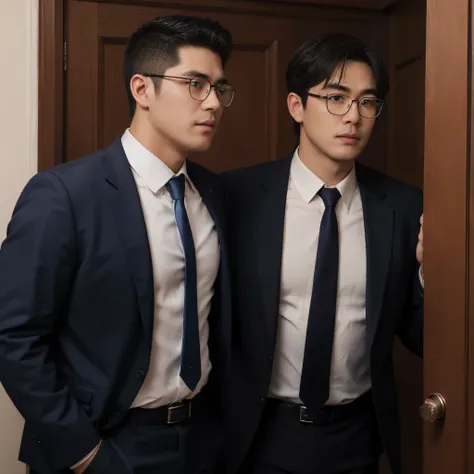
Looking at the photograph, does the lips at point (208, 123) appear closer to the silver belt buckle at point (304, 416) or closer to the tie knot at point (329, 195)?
the tie knot at point (329, 195)

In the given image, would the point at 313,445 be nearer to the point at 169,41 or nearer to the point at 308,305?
the point at 308,305

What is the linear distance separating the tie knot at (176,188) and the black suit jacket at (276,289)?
273 millimetres

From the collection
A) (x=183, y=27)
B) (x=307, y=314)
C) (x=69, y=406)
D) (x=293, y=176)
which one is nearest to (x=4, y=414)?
(x=69, y=406)

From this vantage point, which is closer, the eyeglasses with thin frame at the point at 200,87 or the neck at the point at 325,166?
the eyeglasses with thin frame at the point at 200,87

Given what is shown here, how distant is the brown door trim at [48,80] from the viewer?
2133 millimetres

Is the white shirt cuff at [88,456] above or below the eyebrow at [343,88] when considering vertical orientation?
below

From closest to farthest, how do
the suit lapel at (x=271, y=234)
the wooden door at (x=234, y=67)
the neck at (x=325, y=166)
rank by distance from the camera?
the suit lapel at (x=271, y=234), the neck at (x=325, y=166), the wooden door at (x=234, y=67)

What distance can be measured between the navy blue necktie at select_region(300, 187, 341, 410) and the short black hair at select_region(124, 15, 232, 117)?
1.92ft

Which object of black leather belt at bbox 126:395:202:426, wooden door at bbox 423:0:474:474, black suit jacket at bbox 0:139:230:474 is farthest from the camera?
black leather belt at bbox 126:395:202:426

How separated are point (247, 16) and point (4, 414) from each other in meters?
1.54

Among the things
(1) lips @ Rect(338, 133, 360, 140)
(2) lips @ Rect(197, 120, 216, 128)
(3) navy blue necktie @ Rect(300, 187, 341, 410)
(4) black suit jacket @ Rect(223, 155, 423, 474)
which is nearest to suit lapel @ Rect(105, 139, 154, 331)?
(2) lips @ Rect(197, 120, 216, 128)

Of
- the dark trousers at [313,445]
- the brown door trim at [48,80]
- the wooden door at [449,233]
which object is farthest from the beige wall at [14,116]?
the wooden door at [449,233]

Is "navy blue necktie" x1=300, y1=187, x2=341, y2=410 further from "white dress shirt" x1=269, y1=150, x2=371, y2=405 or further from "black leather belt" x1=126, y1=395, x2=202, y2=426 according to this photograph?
"black leather belt" x1=126, y1=395, x2=202, y2=426

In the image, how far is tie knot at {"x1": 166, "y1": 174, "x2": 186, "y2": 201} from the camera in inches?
64.0
